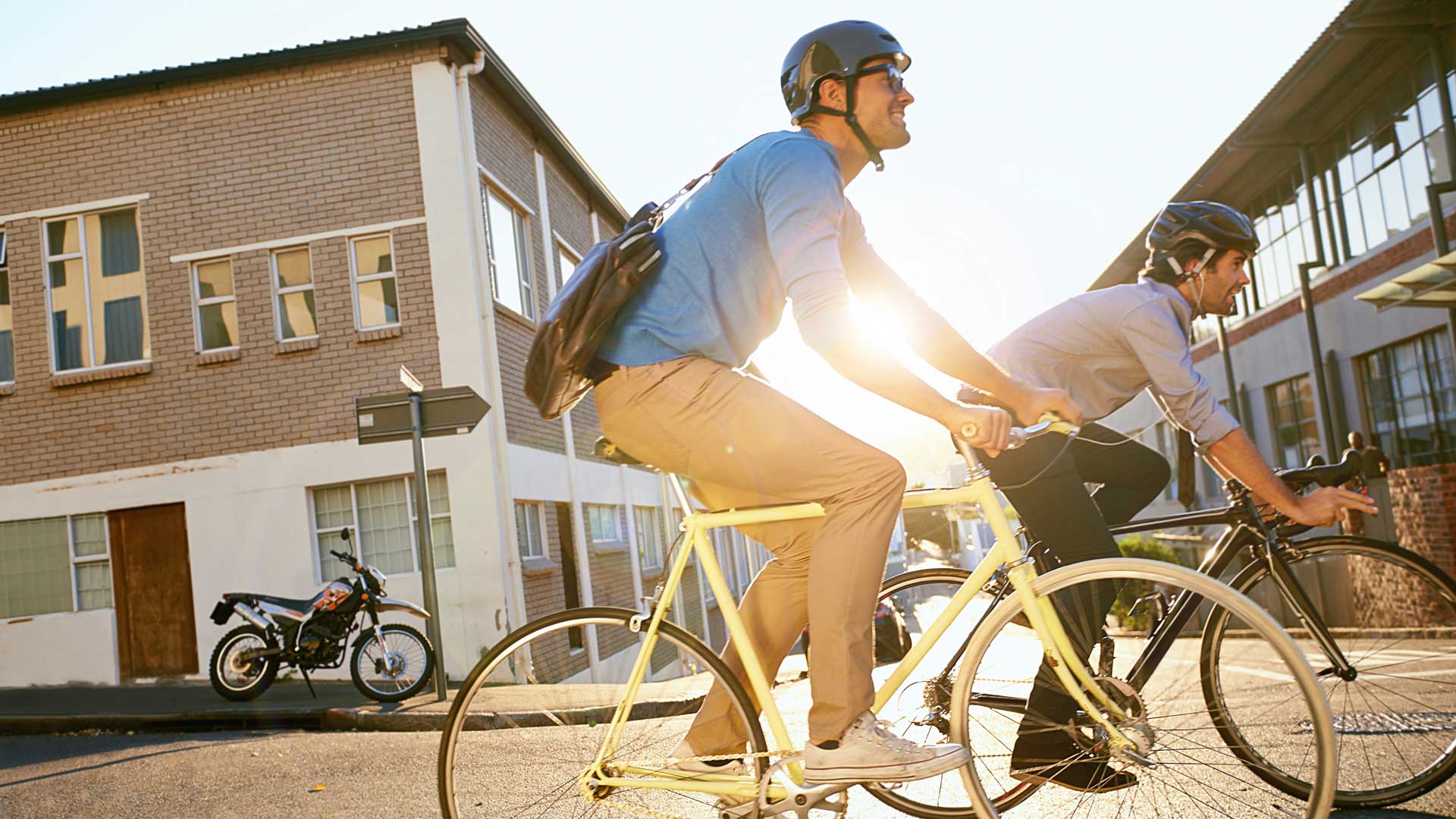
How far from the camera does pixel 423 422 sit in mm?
11141

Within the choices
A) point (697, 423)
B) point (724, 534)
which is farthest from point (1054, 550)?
point (697, 423)

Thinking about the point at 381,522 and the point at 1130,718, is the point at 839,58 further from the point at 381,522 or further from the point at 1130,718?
the point at 381,522

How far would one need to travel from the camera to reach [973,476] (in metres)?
3.04

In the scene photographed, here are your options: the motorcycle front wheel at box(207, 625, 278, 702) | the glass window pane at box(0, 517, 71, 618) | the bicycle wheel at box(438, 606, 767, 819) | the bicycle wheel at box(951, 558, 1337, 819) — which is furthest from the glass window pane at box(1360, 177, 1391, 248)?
the glass window pane at box(0, 517, 71, 618)

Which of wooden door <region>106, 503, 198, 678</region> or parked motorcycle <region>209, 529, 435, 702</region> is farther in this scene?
wooden door <region>106, 503, 198, 678</region>

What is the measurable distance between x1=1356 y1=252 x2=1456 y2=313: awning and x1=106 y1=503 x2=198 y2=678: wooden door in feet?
47.1

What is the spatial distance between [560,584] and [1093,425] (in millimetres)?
13961

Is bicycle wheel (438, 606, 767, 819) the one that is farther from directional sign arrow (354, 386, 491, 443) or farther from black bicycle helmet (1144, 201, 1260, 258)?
directional sign arrow (354, 386, 491, 443)

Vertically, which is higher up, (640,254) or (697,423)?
(640,254)

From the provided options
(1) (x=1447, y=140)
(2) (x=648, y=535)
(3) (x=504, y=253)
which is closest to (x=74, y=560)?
(3) (x=504, y=253)

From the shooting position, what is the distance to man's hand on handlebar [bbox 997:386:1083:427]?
2.90 metres

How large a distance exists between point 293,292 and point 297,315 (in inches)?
11.8

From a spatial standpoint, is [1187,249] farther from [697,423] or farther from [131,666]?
[131,666]

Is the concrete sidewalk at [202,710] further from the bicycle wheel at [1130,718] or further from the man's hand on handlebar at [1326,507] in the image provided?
the man's hand on handlebar at [1326,507]
